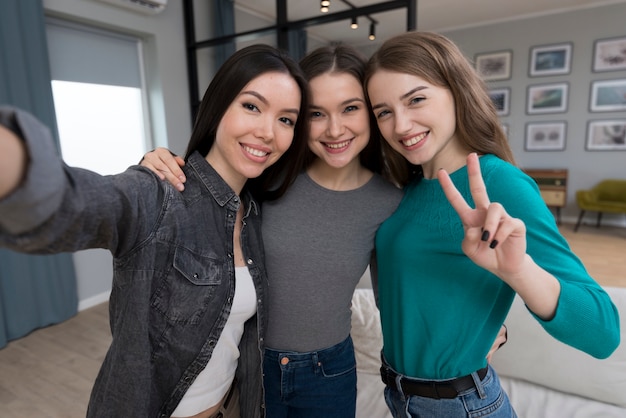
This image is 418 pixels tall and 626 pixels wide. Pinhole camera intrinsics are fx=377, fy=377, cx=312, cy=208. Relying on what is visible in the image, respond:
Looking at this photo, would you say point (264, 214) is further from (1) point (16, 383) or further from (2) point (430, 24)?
(2) point (430, 24)

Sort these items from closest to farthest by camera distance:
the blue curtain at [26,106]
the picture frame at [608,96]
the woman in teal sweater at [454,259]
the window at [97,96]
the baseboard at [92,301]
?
the woman in teal sweater at [454,259]
the blue curtain at [26,106]
the window at [97,96]
the baseboard at [92,301]
the picture frame at [608,96]

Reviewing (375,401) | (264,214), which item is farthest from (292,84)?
(375,401)

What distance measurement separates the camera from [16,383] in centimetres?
234

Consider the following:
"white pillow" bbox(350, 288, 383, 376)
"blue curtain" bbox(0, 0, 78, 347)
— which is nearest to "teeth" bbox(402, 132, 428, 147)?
"white pillow" bbox(350, 288, 383, 376)

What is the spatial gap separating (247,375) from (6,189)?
781 millimetres

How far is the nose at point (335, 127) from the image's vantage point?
1082mm

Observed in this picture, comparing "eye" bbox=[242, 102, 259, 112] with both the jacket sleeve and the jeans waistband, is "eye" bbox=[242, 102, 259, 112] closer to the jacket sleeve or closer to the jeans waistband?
the jacket sleeve

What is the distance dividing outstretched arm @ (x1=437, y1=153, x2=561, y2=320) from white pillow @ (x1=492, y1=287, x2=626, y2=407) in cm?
115

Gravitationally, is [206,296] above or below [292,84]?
below

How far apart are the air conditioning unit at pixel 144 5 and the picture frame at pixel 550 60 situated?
5562 mm

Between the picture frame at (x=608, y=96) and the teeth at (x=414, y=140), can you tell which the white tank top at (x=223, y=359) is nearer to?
the teeth at (x=414, y=140)

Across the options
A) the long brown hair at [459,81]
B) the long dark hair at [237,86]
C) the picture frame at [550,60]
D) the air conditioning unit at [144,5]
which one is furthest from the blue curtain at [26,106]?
the picture frame at [550,60]

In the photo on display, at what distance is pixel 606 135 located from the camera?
5.72 m

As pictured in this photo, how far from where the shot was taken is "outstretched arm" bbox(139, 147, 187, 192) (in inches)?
34.4
